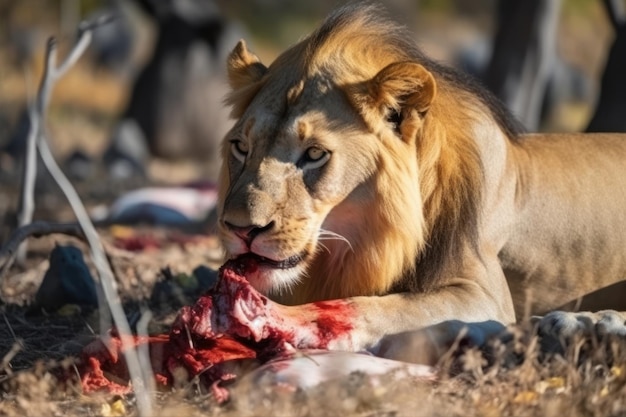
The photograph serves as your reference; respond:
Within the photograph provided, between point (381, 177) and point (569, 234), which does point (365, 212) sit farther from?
point (569, 234)

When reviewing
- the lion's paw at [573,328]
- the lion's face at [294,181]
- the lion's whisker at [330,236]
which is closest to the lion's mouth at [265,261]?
the lion's face at [294,181]

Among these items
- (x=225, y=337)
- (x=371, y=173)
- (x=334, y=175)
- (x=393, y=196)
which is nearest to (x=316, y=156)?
(x=334, y=175)

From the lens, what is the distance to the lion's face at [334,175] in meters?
4.63

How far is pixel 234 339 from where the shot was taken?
14.8ft

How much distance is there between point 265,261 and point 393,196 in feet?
1.79

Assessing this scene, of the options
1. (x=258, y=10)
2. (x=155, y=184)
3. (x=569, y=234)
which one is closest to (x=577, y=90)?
(x=258, y=10)

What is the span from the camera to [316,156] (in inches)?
187

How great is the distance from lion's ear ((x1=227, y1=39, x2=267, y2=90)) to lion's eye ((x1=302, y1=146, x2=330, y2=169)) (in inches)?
26.8

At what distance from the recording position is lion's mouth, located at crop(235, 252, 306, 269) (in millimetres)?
4594

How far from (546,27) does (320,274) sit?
5712 millimetres

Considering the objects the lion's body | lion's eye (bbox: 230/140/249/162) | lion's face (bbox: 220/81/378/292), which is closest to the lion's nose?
lion's face (bbox: 220/81/378/292)

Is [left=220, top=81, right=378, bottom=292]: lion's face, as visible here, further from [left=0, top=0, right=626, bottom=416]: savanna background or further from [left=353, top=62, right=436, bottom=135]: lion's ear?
[left=0, top=0, right=626, bottom=416]: savanna background

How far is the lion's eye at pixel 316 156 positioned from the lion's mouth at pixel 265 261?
34 cm

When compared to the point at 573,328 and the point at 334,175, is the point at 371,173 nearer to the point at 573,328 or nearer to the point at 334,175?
the point at 334,175
